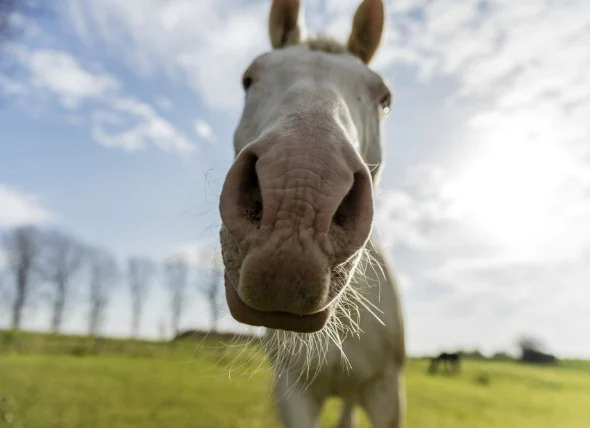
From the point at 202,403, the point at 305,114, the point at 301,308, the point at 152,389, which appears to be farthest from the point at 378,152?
the point at 152,389

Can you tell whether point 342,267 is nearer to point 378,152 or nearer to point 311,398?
point 378,152

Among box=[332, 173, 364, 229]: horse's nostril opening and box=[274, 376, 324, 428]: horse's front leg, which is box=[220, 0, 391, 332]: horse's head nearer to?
box=[332, 173, 364, 229]: horse's nostril opening

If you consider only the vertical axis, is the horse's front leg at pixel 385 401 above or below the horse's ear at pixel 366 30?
below

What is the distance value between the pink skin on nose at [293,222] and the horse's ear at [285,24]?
2.60m

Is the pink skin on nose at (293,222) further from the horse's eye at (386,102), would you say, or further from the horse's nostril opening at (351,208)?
the horse's eye at (386,102)

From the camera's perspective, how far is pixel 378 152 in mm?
3115

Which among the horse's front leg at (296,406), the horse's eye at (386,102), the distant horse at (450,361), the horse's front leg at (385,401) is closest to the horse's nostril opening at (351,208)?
the horse's eye at (386,102)

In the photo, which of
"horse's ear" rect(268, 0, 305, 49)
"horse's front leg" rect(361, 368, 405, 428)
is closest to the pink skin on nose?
"horse's front leg" rect(361, 368, 405, 428)

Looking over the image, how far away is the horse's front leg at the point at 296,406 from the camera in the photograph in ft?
11.6

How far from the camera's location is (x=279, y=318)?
1534 millimetres

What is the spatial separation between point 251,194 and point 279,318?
53 cm

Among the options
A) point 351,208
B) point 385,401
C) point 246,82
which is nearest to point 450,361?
point 385,401

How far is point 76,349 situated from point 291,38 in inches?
1081

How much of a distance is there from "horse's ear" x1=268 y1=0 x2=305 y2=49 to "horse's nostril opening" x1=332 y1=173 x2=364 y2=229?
105 inches
